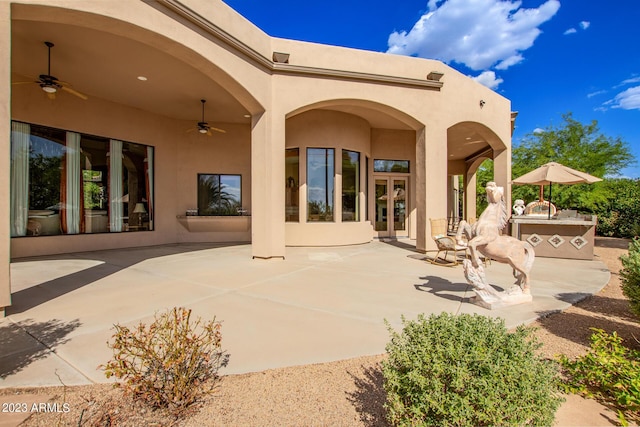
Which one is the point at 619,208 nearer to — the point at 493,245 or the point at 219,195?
the point at 493,245

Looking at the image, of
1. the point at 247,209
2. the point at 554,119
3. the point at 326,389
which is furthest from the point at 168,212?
the point at 554,119

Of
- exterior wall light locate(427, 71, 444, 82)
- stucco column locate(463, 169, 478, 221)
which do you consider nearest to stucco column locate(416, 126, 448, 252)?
exterior wall light locate(427, 71, 444, 82)

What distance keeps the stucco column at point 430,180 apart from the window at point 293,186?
13.0ft

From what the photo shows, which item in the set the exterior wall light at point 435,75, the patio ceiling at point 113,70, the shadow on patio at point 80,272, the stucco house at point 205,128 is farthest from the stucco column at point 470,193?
the shadow on patio at point 80,272

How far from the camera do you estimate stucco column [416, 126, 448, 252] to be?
877cm

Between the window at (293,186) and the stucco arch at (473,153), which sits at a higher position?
the stucco arch at (473,153)

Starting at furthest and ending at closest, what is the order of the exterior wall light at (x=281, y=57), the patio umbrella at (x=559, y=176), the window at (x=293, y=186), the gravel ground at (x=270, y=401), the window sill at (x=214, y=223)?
1. the window sill at (x=214, y=223)
2. the window at (x=293, y=186)
3. the patio umbrella at (x=559, y=176)
4. the exterior wall light at (x=281, y=57)
5. the gravel ground at (x=270, y=401)

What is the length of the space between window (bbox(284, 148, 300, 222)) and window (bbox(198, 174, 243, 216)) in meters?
2.31

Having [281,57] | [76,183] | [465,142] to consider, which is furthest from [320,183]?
[465,142]

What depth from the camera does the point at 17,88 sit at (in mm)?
7543

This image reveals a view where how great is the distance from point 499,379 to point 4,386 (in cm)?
349

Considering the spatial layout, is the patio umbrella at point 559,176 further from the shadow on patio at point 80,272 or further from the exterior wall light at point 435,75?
the shadow on patio at point 80,272

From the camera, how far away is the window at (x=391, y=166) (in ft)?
42.0

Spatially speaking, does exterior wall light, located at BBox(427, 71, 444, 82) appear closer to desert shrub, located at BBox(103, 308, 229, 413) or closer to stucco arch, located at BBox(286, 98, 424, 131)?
stucco arch, located at BBox(286, 98, 424, 131)
